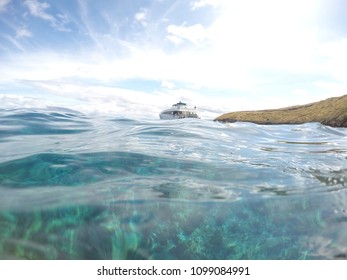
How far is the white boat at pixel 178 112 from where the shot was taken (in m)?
66.4

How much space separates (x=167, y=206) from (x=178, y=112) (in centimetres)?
6360

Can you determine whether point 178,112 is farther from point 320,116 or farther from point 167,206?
point 167,206

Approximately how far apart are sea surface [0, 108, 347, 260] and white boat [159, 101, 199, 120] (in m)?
59.5

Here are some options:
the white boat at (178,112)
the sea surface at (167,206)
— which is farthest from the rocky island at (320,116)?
the sea surface at (167,206)

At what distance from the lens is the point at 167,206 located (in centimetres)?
372

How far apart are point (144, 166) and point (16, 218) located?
2.65 metres

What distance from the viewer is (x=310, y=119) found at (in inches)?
1735

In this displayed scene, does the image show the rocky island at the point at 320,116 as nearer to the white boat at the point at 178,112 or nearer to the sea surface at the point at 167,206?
the white boat at the point at 178,112

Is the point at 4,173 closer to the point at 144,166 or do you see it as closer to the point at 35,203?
the point at 35,203

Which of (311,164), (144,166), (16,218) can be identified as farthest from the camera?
(311,164)

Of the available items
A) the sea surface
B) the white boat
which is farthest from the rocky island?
the sea surface

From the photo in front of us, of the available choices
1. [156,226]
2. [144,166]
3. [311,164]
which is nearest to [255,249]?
[156,226]

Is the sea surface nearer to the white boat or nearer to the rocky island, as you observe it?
the rocky island
